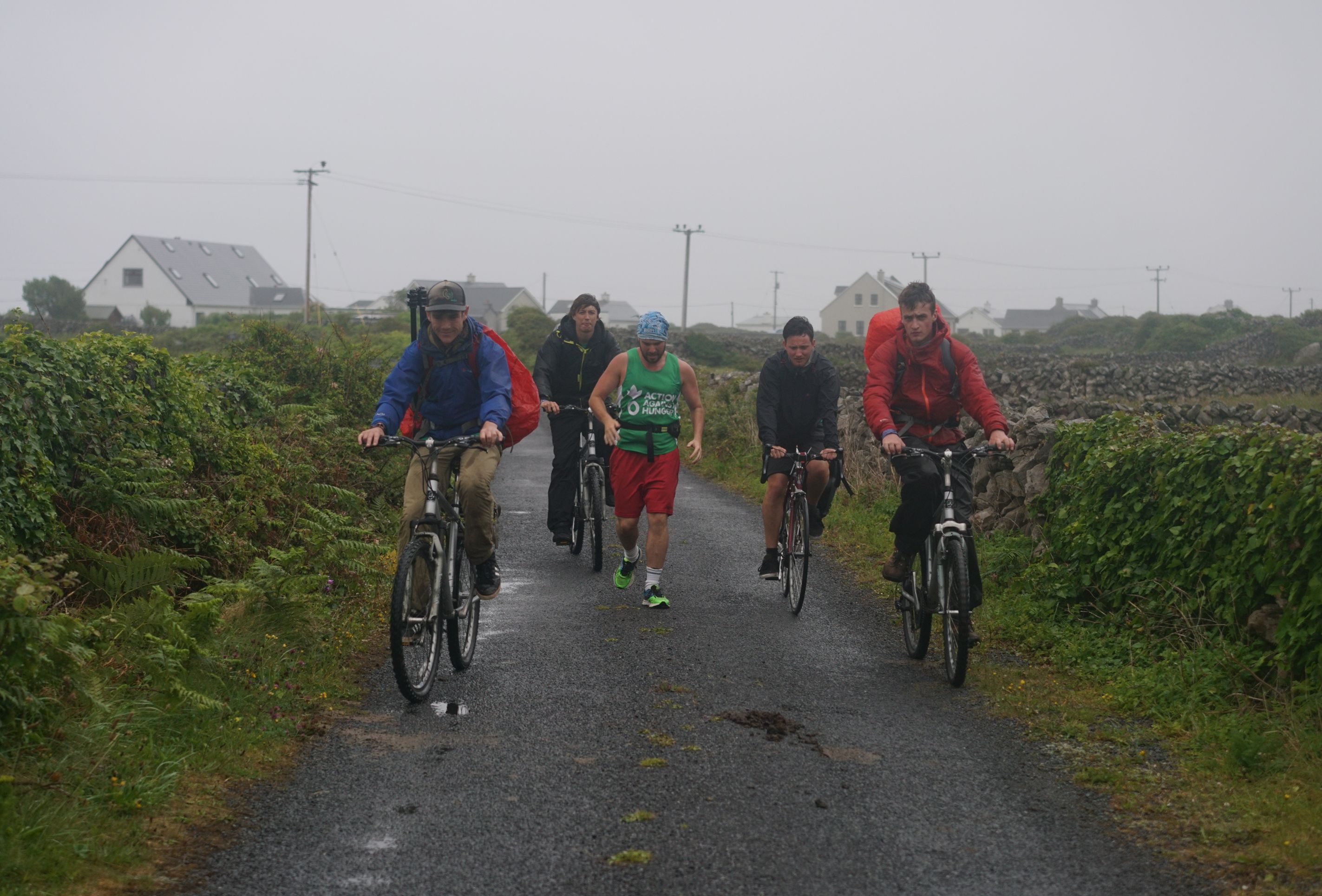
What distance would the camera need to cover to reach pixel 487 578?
23.4ft

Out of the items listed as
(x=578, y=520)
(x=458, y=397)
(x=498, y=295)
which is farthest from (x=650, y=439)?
(x=498, y=295)

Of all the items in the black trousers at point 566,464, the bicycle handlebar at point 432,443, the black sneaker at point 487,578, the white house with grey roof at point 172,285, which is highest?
the white house with grey roof at point 172,285

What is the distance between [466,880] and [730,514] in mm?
10202

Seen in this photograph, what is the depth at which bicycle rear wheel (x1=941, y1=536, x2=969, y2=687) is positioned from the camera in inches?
252

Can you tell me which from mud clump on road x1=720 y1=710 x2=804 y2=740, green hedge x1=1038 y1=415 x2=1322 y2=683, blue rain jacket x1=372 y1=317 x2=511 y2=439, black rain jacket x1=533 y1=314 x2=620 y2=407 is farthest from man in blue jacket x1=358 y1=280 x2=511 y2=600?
green hedge x1=1038 y1=415 x2=1322 y2=683

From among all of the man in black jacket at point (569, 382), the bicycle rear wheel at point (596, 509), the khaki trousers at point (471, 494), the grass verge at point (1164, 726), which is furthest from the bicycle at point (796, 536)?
the khaki trousers at point (471, 494)

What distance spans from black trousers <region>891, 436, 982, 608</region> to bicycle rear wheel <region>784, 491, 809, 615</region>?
3.33 feet

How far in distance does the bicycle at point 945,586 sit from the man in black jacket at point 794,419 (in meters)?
1.62

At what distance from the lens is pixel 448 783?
4.84m

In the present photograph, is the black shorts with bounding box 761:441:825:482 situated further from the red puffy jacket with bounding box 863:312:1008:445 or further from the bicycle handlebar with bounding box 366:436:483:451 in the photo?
the bicycle handlebar with bounding box 366:436:483:451

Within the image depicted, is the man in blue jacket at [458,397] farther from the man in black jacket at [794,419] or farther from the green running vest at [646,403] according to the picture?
the man in black jacket at [794,419]

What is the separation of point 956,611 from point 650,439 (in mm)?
2809

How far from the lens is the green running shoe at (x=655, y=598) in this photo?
27.5 ft

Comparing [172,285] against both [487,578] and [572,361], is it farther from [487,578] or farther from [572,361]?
[487,578]
